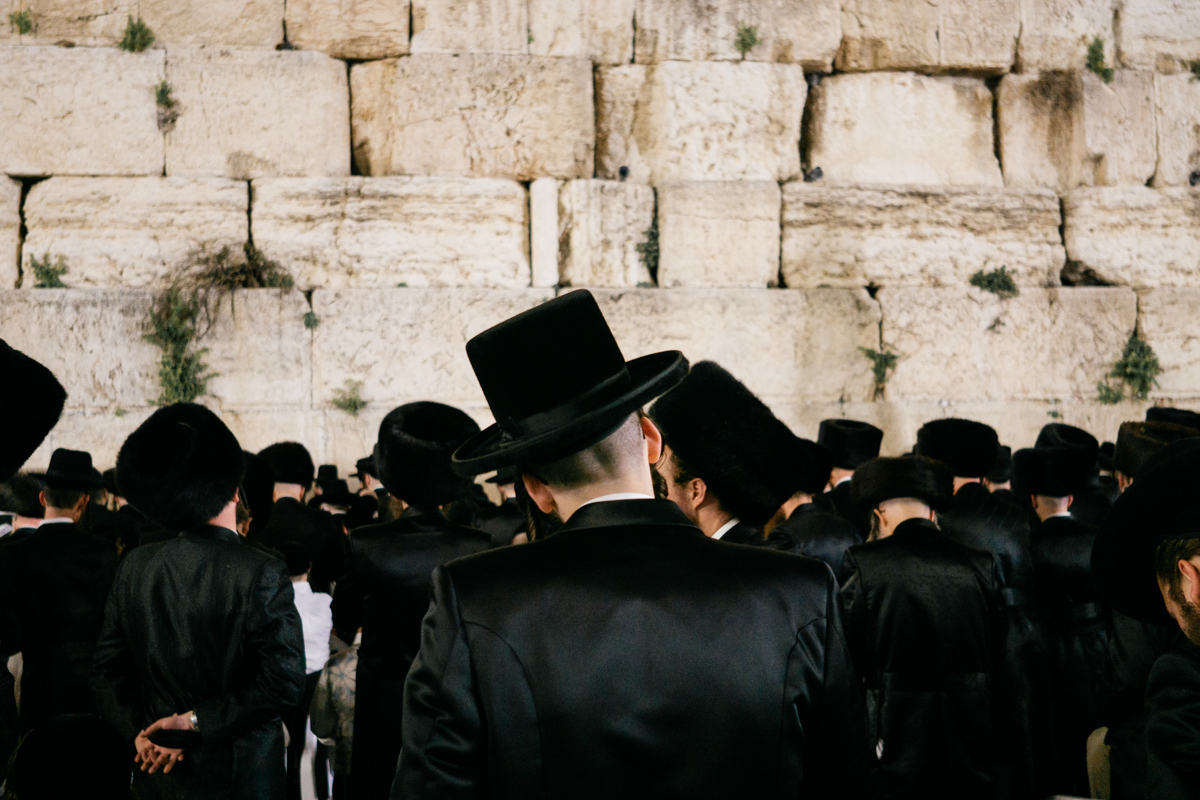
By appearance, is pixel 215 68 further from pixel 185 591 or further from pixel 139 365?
pixel 185 591

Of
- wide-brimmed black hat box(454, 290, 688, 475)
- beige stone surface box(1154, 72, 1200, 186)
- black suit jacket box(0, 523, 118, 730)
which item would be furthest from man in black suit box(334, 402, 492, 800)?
beige stone surface box(1154, 72, 1200, 186)

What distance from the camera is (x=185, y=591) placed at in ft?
9.55

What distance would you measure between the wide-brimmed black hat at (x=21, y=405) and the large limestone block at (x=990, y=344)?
6.74 meters

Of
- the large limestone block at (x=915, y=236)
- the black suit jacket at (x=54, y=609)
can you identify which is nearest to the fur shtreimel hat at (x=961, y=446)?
the large limestone block at (x=915, y=236)

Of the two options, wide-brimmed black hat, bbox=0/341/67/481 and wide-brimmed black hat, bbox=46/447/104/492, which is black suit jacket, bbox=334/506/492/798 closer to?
wide-brimmed black hat, bbox=46/447/104/492

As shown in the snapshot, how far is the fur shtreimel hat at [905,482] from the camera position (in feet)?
11.8

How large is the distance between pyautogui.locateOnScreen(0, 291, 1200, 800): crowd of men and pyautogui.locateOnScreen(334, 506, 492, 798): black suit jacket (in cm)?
1

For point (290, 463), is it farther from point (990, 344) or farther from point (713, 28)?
point (990, 344)

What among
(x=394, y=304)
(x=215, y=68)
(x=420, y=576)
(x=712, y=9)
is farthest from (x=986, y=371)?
(x=215, y=68)

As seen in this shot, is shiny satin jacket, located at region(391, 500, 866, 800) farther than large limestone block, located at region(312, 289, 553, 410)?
No

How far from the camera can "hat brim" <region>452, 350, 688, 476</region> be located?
1584 millimetres

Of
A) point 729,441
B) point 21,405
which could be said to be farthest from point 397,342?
point 21,405

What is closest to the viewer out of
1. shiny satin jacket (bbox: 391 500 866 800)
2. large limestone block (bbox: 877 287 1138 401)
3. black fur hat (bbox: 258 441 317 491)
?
shiny satin jacket (bbox: 391 500 866 800)

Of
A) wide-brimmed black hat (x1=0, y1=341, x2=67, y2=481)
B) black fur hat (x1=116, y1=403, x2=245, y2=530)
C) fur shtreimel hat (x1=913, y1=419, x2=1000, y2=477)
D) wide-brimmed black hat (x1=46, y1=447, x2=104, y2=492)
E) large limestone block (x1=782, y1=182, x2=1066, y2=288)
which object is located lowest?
fur shtreimel hat (x1=913, y1=419, x2=1000, y2=477)
